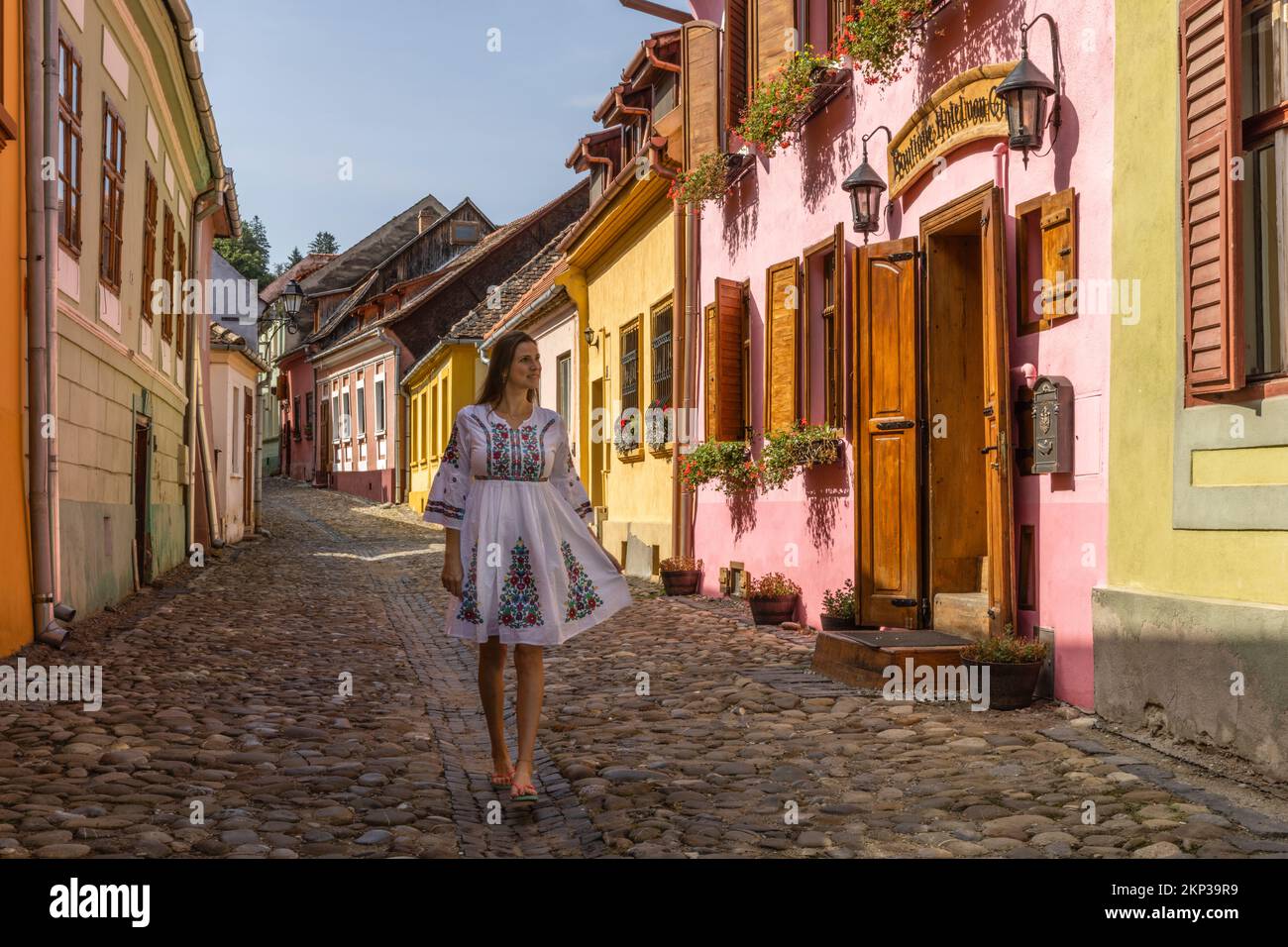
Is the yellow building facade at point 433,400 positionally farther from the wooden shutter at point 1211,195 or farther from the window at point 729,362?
the wooden shutter at point 1211,195

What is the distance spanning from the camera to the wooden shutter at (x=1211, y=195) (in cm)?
527

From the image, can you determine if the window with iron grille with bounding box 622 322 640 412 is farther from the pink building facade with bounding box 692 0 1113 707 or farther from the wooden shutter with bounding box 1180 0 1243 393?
the wooden shutter with bounding box 1180 0 1243 393

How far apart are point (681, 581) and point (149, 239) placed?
685 cm

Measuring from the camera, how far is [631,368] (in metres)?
17.2

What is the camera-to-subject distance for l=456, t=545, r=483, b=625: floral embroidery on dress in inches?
195

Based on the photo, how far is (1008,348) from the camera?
7223mm

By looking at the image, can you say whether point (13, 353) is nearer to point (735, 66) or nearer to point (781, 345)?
point (781, 345)

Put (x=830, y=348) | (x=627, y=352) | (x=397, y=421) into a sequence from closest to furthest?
(x=830, y=348) < (x=627, y=352) < (x=397, y=421)

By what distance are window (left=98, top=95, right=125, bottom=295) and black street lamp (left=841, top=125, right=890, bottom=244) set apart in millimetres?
6508

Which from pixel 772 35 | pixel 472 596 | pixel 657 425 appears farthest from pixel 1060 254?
pixel 657 425

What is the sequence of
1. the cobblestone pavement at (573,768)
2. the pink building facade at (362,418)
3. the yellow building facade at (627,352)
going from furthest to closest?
the pink building facade at (362,418) → the yellow building facade at (627,352) → the cobblestone pavement at (573,768)

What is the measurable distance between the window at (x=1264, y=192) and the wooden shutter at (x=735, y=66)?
726 centimetres

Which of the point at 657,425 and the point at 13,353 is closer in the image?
the point at 13,353

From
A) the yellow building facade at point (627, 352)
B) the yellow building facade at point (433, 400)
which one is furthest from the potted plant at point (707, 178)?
the yellow building facade at point (433, 400)
